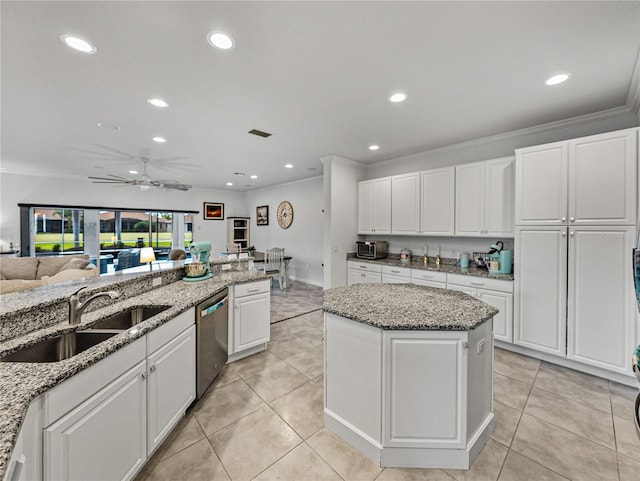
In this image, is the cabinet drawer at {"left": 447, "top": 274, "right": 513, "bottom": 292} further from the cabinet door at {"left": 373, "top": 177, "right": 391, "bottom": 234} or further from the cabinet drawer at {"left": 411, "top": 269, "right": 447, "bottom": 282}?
the cabinet door at {"left": 373, "top": 177, "right": 391, "bottom": 234}

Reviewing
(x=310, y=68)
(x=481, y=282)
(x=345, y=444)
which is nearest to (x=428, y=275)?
(x=481, y=282)

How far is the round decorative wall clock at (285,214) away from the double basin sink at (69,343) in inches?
209

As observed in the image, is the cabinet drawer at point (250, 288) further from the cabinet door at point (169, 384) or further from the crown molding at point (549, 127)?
the crown molding at point (549, 127)

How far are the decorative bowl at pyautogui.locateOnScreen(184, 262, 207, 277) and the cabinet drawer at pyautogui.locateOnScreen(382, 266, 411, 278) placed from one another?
103 inches

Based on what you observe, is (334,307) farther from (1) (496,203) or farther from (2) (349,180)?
(2) (349,180)

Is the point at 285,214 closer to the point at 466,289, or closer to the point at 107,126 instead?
the point at 107,126

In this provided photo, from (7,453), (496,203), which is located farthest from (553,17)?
(7,453)

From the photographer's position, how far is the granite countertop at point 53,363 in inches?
31.5

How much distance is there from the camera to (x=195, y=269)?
2.86 m

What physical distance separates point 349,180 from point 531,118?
2608 mm

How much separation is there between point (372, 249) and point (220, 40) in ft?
11.6

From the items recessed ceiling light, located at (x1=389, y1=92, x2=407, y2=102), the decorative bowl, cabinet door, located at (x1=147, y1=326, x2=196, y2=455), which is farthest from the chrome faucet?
recessed ceiling light, located at (x1=389, y1=92, x2=407, y2=102)

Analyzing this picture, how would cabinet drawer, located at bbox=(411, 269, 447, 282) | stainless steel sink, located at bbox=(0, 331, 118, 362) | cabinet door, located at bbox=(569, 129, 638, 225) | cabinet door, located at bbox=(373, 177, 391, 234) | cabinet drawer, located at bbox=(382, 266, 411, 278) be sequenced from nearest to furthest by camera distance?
1. stainless steel sink, located at bbox=(0, 331, 118, 362)
2. cabinet door, located at bbox=(569, 129, 638, 225)
3. cabinet drawer, located at bbox=(411, 269, 447, 282)
4. cabinet drawer, located at bbox=(382, 266, 411, 278)
5. cabinet door, located at bbox=(373, 177, 391, 234)

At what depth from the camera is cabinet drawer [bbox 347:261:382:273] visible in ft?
14.0
